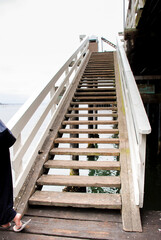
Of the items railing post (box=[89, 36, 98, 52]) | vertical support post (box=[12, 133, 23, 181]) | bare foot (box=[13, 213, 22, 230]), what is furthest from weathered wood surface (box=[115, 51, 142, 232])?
railing post (box=[89, 36, 98, 52])

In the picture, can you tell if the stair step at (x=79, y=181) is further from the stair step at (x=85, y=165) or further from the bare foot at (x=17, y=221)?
the bare foot at (x=17, y=221)

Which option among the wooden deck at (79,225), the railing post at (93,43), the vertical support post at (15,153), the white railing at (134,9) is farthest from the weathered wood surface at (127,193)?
the railing post at (93,43)

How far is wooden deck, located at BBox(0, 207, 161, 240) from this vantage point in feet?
5.62

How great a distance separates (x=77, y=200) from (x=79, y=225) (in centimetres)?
31

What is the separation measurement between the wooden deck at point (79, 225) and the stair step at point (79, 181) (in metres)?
0.32

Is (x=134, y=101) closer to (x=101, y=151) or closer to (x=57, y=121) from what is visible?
(x=101, y=151)

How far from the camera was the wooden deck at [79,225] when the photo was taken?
1713 millimetres

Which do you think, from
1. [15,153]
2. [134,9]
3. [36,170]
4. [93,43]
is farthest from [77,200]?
[93,43]

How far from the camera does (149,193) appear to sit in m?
5.37

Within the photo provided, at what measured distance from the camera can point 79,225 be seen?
185cm

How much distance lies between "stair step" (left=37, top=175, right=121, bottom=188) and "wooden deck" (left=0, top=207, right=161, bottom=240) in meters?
0.32

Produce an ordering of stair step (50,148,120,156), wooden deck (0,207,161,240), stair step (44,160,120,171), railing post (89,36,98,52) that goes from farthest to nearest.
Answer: railing post (89,36,98,52) → stair step (50,148,120,156) → stair step (44,160,120,171) → wooden deck (0,207,161,240)

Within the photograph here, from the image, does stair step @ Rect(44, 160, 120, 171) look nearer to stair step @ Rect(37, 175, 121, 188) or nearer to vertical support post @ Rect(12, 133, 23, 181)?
stair step @ Rect(37, 175, 121, 188)

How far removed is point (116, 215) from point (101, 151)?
1078 millimetres
